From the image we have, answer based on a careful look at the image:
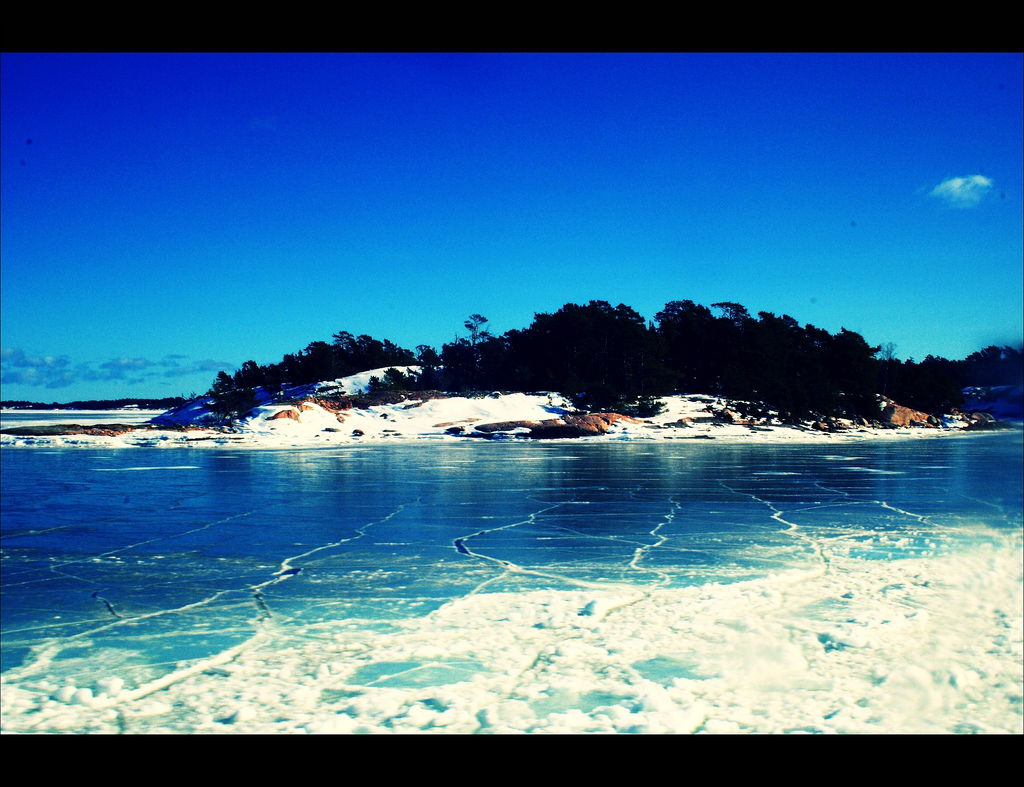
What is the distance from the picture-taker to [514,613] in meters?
6.04

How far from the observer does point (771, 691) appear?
438cm

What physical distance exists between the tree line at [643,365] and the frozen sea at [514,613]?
29.6 metres

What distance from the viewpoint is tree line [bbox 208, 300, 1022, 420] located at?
4253cm

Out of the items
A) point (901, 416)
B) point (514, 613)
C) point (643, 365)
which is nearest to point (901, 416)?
point (901, 416)

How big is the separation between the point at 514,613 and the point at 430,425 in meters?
31.0

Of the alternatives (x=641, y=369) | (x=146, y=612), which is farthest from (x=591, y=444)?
(x=146, y=612)

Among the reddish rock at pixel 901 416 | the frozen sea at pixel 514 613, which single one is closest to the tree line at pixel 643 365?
the reddish rock at pixel 901 416

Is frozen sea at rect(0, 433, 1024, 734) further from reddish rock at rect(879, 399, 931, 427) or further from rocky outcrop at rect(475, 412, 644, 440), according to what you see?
reddish rock at rect(879, 399, 931, 427)

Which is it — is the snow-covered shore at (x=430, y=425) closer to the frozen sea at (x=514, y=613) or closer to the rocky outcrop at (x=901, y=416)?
the rocky outcrop at (x=901, y=416)

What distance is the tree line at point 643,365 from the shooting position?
42.5 metres

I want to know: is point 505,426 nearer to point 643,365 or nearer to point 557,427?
point 557,427
